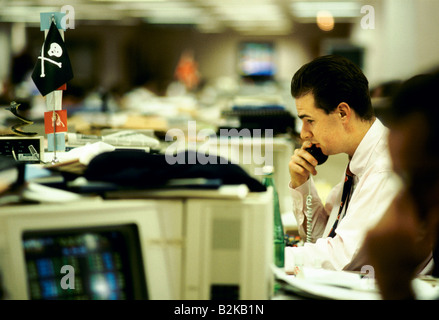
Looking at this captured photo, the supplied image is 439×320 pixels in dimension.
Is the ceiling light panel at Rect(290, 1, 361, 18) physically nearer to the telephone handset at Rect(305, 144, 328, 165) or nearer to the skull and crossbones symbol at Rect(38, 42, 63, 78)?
the telephone handset at Rect(305, 144, 328, 165)

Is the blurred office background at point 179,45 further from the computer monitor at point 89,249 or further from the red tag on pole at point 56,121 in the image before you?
the computer monitor at point 89,249

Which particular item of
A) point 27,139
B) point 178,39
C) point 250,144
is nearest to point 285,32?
point 178,39

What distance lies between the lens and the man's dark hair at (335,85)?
5.94 ft

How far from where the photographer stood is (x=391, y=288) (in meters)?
0.98

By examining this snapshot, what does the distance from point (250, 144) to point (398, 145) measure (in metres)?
1.95

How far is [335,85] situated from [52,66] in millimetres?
1053

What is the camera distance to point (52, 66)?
73.0 inches

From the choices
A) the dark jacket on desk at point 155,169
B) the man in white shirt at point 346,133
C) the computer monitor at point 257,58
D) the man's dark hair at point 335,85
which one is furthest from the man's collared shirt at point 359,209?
the computer monitor at point 257,58

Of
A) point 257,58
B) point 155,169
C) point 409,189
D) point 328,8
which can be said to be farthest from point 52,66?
point 257,58

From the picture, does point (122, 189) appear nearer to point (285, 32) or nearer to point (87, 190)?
point (87, 190)

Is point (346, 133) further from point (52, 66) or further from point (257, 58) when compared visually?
point (257, 58)

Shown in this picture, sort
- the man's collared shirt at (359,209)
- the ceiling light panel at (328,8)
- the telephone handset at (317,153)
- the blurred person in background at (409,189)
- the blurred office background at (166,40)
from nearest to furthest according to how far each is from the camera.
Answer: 1. the blurred person in background at (409,189)
2. the man's collared shirt at (359,209)
3. the telephone handset at (317,153)
4. the ceiling light panel at (328,8)
5. the blurred office background at (166,40)

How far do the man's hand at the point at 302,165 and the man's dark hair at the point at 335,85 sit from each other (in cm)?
21

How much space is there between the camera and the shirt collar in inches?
69.5
